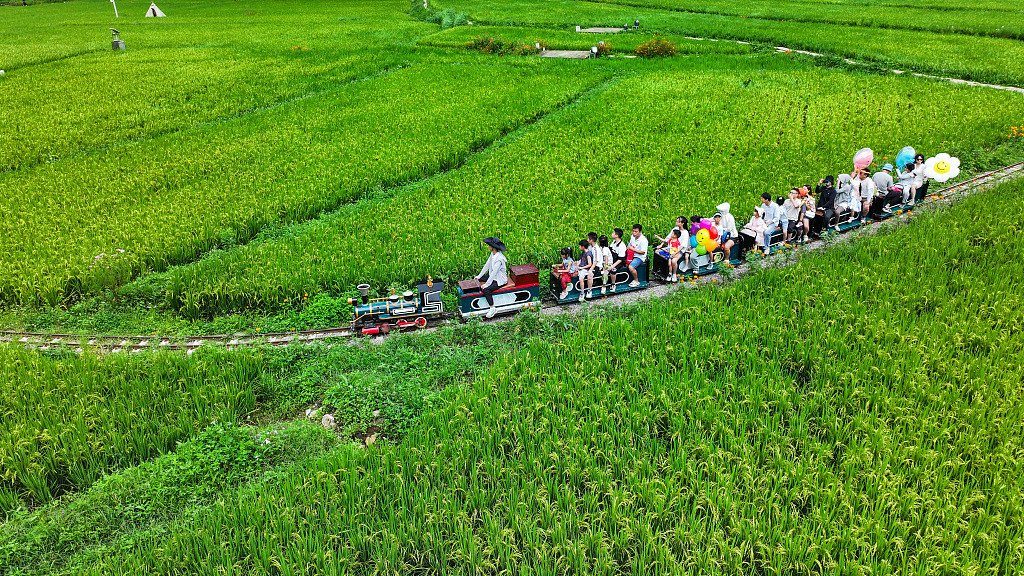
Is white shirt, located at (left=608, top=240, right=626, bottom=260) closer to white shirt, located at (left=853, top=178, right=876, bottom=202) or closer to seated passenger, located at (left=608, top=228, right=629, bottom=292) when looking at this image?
seated passenger, located at (left=608, top=228, right=629, bottom=292)

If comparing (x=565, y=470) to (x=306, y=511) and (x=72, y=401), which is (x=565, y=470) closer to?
(x=306, y=511)

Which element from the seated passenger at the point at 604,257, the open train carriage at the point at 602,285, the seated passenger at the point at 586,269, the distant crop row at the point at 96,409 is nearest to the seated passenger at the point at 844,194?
the open train carriage at the point at 602,285

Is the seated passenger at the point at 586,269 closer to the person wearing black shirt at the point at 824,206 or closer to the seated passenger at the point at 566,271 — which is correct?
the seated passenger at the point at 566,271

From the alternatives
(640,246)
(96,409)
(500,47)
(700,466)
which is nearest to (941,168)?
(640,246)

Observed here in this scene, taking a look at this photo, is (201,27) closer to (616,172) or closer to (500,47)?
(500,47)

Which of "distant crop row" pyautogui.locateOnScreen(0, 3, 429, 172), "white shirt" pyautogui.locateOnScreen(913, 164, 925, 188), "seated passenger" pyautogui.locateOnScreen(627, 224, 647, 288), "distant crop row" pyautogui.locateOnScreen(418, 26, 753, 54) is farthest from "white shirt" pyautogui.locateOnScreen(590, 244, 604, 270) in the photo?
"distant crop row" pyautogui.locateOnScreen(418, 26, 753, 54)

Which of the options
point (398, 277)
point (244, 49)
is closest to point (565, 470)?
point (398, 277)
